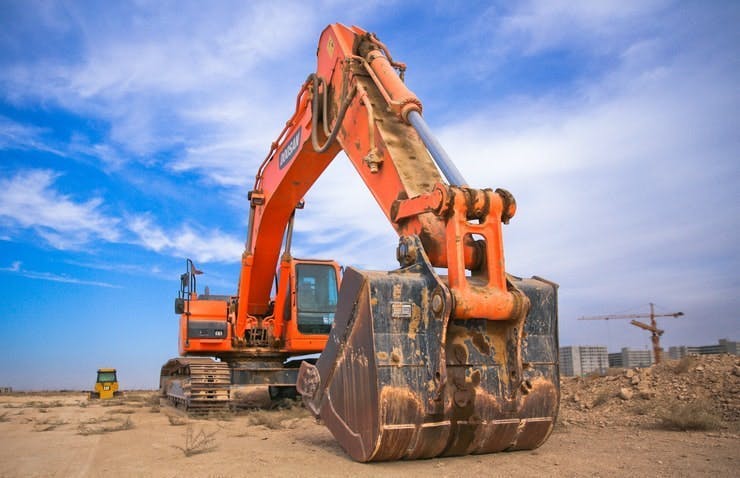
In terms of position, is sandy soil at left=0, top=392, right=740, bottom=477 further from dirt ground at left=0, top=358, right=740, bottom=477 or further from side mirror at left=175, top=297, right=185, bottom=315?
side mirror at left=175, top=297, right=185, bottom=315

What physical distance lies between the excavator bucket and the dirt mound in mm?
2587

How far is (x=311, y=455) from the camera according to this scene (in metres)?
4.83

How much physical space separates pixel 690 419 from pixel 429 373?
11.4 ft

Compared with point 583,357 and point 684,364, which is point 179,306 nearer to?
point 684,364

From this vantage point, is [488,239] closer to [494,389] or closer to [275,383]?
[494,389]

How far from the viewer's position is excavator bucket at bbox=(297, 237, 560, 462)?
4.11m

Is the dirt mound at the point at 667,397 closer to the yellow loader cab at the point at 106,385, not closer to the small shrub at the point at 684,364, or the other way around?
the small shrub at the point at 684,364

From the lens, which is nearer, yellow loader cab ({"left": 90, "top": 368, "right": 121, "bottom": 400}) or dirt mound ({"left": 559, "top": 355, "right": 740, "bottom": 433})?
dirt mound ({"left": 559, "top": 355, "right": 740, "bottom": 433})

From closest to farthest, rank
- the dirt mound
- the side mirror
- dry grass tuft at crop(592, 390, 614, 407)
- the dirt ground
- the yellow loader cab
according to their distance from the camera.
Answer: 1. the dirt ground
2. the dirt mound
3. dry grass tuft at crop(592, 390, 614, 407)
4. the side mirror
5. the yellow loader cab

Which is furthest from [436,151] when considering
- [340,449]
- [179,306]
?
[179,306]

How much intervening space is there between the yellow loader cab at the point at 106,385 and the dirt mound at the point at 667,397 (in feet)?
61.5

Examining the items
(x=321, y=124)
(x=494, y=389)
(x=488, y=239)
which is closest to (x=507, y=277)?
(x=488, y=239)

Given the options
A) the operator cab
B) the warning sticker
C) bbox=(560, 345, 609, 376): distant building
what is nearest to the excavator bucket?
the warning sticker

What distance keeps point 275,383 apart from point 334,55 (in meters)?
5.40
